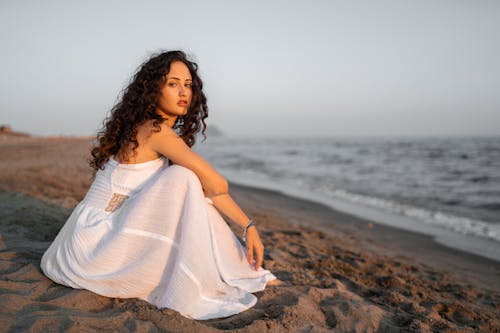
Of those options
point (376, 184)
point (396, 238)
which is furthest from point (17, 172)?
point (376, 184)

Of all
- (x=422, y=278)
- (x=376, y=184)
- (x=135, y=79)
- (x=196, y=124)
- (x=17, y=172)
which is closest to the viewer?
(x=135, y=79)

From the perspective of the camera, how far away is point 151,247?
6.96ft

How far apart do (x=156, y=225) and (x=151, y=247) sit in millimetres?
135

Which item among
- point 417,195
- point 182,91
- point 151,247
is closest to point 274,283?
point 151,247

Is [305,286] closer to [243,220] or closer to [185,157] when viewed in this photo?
[243,220]

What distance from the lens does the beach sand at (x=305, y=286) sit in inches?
75.8

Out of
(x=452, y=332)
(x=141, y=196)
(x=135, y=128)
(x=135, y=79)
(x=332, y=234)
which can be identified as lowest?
(x=332, y=234)

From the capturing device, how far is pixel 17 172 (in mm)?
7281

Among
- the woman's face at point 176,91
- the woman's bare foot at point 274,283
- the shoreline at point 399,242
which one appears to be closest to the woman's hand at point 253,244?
the woman's bare foot at point 274,283

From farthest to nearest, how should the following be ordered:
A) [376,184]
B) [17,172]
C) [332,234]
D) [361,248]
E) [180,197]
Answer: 1. [376,184]
2. [17,172]
3. [332,234]
4. [361,248]
5. [180,197]

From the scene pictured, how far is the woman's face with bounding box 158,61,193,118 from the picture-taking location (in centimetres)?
248

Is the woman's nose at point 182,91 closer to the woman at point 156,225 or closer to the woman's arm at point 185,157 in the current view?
the woman at point 156,225

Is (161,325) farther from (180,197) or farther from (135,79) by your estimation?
(135,79)

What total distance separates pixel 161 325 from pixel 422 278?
9.61ft
